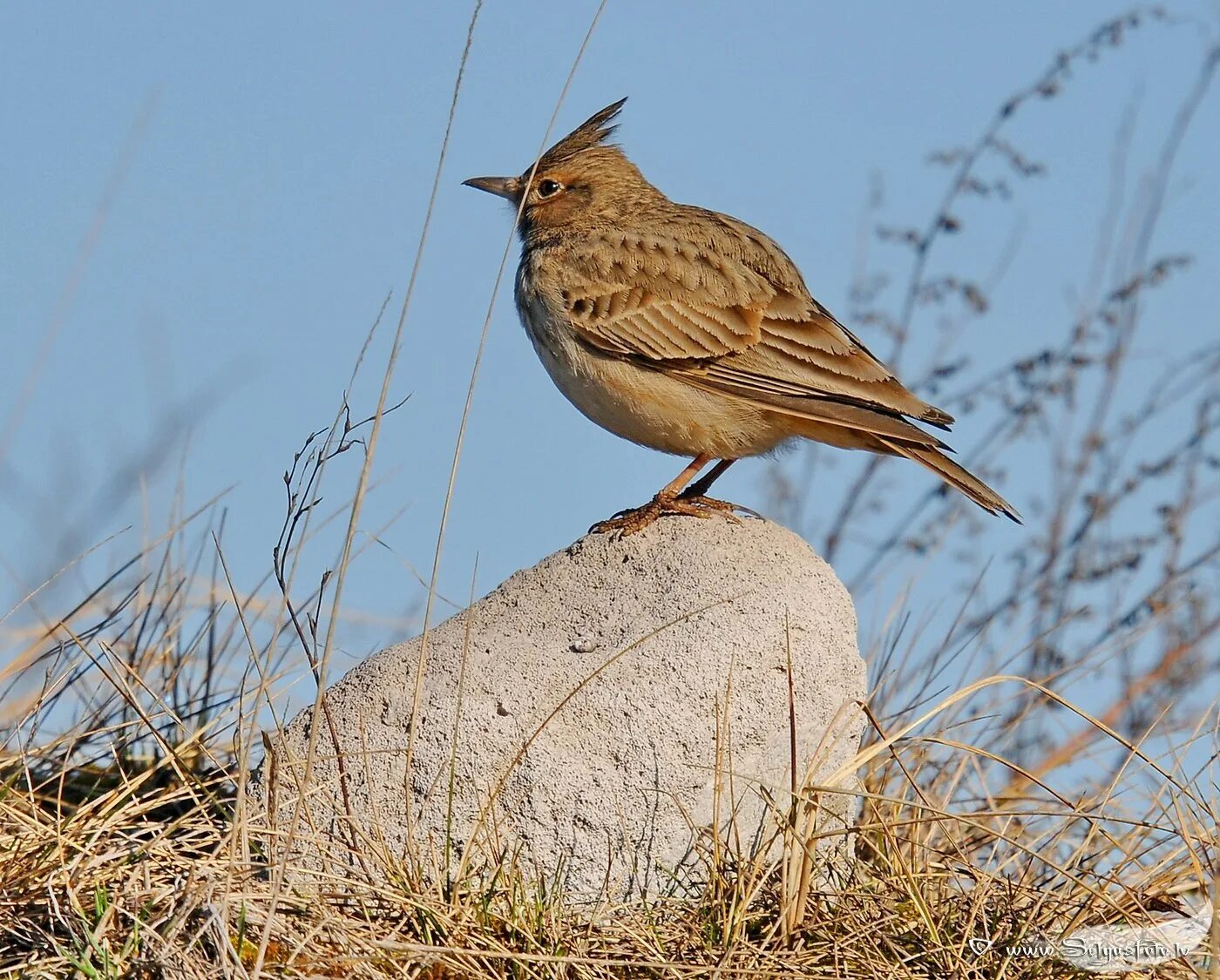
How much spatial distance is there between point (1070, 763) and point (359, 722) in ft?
10.4

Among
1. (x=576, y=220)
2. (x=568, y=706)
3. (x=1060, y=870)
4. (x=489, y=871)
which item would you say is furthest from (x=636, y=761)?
(x=576, y=220)

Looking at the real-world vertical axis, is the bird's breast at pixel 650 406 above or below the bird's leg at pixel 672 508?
above

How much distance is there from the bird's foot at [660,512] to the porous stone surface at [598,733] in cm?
39

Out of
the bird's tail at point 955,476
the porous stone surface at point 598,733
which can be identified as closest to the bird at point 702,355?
the bird's tail at point 955,476

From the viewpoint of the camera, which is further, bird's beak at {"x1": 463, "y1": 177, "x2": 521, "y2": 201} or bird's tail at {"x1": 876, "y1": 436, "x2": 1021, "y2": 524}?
bird's beak at {"x1": 463, "y1": 177, "x2": 521, "y2": 201}

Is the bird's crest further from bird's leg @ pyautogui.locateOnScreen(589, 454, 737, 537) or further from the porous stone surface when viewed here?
the porous stone surface

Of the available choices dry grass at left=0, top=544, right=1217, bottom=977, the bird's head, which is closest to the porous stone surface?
dry grass at left=0, top=544, right=1217, bottom=977

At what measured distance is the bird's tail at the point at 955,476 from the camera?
213 inches

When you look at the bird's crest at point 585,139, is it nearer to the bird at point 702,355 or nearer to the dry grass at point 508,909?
Result: the bird at point 702,355

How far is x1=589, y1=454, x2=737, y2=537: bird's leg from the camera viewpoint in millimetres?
5332

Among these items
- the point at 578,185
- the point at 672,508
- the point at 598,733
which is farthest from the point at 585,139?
the point at 598,733

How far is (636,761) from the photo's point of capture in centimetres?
450

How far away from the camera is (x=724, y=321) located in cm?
610

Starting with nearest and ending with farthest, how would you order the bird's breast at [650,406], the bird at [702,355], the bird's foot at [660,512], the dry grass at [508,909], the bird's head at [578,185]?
the dry grass at [508,909] < the bird's foot at [660,512] < the bird at [702,355] < the bird's breast at [650,406] < the bird's head at [578,185]
